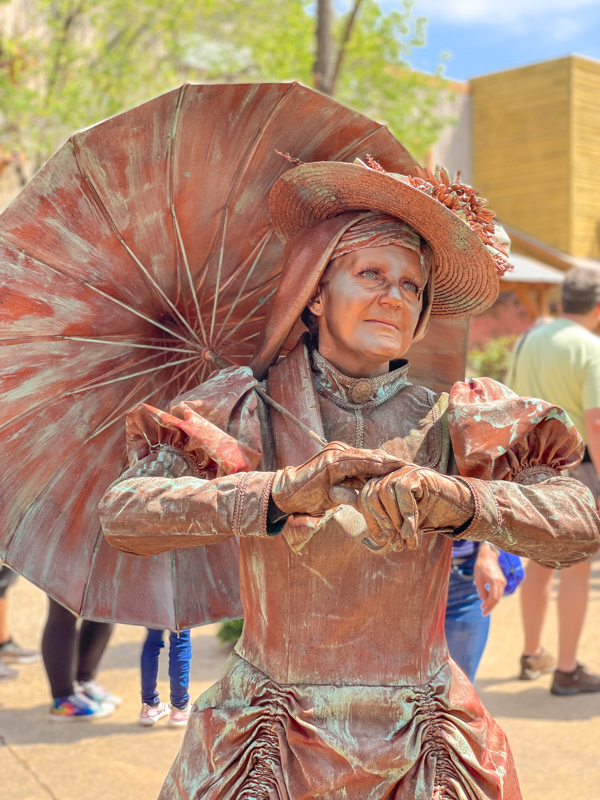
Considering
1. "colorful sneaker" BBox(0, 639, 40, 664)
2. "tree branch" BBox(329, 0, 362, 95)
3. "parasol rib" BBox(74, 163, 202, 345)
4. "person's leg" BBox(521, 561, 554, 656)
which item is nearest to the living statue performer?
"parasol rib" BBox(74, 163, 202, 345)

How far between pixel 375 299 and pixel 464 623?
5.57 ft

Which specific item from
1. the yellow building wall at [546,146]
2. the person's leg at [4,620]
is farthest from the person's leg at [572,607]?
the yellow building wall at [546,146]

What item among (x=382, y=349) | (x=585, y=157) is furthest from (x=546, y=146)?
(x=382, y=349)

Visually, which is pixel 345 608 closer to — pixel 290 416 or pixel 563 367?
pixel 290 416

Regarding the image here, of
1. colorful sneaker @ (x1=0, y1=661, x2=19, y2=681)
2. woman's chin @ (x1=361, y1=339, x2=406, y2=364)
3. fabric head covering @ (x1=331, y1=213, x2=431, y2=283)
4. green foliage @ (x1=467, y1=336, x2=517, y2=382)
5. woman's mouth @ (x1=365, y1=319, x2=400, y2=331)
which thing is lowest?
colorful sneaker @ (x1=0, y1=661, x2=19, y2=681)

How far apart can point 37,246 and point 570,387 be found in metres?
3.14

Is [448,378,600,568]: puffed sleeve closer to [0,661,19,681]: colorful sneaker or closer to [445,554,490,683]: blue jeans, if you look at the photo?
[445,554,490,683]: blue jeans

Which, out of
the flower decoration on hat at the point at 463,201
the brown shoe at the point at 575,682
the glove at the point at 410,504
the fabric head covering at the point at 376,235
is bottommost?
the brown shoe at the point at 575,682

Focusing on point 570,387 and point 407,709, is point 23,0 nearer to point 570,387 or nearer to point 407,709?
point 570,387

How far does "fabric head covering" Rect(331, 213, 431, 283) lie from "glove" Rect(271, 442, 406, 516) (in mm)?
505

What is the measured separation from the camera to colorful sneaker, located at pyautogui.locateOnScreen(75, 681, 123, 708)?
4.22m

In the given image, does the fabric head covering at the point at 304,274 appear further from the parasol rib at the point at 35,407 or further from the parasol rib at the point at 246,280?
the parasol rib at the point at 35,407

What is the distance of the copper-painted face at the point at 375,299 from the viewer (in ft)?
5.84

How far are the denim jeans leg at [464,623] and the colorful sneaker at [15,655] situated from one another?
2.78 meters
